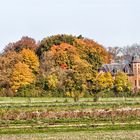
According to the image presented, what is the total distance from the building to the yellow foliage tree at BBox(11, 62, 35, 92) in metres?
22.0

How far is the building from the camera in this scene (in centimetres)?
10368

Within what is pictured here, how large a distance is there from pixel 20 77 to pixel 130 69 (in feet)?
92.3

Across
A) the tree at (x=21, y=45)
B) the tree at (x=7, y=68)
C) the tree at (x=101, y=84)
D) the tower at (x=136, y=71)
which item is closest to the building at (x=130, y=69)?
the tower at (x=136, y=71)

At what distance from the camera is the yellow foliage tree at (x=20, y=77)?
86.6 meters

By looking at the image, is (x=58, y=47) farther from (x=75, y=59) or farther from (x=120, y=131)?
(x=120, y=131)

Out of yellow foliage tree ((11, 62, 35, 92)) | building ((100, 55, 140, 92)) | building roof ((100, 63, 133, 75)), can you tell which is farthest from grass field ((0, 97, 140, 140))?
building roof ((100, 63, 133, 75))

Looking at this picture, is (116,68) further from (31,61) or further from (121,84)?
(31,61)

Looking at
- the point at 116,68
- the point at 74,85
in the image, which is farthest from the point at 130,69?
the point at 74,85

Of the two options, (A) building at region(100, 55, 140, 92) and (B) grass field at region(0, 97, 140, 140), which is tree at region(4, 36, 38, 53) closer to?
(A) building at region(100, 55, 140, 92)

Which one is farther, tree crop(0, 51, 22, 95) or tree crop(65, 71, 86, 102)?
tree crop(0, 51, 22, 95)

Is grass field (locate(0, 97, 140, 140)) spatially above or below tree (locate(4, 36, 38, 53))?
below

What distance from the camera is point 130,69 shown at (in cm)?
10525

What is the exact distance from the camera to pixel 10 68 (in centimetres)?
9031

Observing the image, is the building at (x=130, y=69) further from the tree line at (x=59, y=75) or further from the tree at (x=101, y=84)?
the tree at (x=101, y=84)
